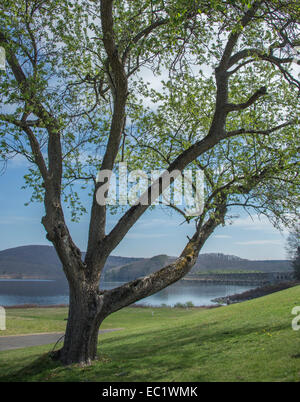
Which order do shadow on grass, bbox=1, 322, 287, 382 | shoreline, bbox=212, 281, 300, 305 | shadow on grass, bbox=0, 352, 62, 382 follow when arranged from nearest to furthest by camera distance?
shadow on grass, bbox=1, 322, 287, 382 → shadow on grass, bbox=0, 352, 62, 382 → shoreline, bbox=212, 281, 300, 305

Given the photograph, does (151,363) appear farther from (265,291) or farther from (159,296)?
(159,296)

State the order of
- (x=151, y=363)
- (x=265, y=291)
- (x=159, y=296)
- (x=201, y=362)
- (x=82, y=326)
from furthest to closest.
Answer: (x=159, y=296)
(x=265, y=291)
(x=151, y=363)
(x=82, y=326)
(x=201, y=362)

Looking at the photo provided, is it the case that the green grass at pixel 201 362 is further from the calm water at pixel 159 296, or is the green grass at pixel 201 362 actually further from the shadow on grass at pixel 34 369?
the calm water at pixel 159 296

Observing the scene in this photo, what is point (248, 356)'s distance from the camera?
8094 mm

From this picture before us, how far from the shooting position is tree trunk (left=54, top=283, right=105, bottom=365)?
879 cm

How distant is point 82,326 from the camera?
8.81 metres

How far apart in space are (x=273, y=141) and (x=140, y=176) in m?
5.00

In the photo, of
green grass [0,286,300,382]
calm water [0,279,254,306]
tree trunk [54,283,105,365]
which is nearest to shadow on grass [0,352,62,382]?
green grass [0,286,300,382]

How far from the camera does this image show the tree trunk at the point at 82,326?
8.79m

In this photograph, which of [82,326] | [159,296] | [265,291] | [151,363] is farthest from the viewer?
[159,296]

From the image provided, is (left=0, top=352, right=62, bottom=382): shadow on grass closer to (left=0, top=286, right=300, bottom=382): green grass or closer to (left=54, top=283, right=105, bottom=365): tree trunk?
(left=0, top=286, right=300, bottom=382): green grass

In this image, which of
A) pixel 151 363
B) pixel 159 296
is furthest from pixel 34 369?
pixel 159 296
